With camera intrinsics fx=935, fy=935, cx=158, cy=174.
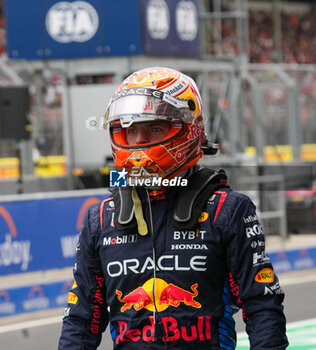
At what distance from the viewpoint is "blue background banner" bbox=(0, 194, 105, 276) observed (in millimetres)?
10961

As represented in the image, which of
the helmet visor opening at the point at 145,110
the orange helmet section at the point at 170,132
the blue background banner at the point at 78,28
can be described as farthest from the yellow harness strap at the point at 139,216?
the blue background banner at the point at 78,28

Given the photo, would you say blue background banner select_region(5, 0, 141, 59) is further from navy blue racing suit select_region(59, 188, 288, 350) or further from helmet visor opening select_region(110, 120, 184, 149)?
navy blue racing suit select_region(59, 188, 288, 350)

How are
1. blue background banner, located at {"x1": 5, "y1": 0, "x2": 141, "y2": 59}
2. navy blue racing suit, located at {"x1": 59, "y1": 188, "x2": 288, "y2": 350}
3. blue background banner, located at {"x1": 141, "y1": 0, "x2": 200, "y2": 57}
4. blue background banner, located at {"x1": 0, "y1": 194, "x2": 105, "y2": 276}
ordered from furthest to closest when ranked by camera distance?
blue background banner, located at {"x1": 141, "y1": 0, "x2": 200, "y2": 57} < blue background banner, located at {"x1": 5, "y1": 0, "x2": 141, "y2": 59} < blue background banner, located at {"x1": 0, "y1": 194, "x2": 105, "y2": 276} < navy blue racing suit, located at {"x1": 59, "y1": 188, "x2": 288, "y2": 350}

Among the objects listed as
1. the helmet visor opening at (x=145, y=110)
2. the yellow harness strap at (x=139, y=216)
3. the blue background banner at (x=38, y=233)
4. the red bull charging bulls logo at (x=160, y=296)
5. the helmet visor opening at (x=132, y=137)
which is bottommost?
the blue background banner at (x=38, y=233)

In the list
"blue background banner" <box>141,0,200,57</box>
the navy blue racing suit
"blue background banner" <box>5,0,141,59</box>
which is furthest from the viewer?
"blue background banner" <box>141,0,200,57</box>

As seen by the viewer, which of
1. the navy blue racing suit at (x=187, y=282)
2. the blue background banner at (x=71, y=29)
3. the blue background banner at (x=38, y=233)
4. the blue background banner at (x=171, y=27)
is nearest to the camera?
the navy blue racing suit at (x=187, y=282)

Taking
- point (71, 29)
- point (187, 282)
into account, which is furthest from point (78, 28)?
point (187, 282)

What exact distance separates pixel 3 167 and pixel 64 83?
2323mm

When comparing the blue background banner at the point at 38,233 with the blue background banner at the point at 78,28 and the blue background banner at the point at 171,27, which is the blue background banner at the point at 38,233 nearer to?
the blue background banner at the point at 78,28

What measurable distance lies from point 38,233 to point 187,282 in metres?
8.46

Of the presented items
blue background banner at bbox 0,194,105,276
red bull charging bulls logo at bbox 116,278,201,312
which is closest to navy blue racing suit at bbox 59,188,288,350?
red bull charging bulls logo at bbox 116,278,201,312

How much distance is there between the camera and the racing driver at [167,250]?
3.04 metres

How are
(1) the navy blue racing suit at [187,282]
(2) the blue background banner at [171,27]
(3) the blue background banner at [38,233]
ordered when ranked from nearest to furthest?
1. (1) the navy blue racing suit at [187,282]
2. (3) the blue background banner at [38,233]
3. (2) the blue background banner at [171,27]

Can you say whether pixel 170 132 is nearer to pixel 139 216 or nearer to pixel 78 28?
pixel 139 216
